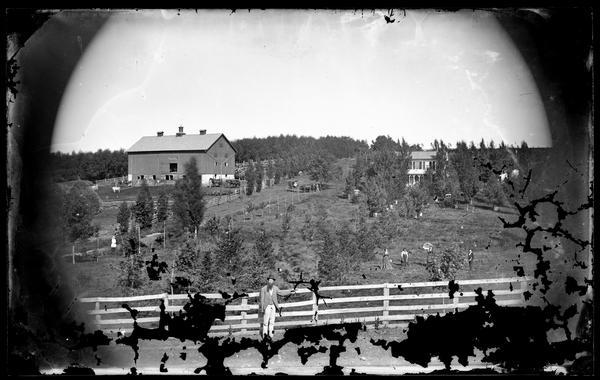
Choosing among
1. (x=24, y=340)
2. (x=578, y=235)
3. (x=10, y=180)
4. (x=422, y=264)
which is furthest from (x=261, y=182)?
(x=578, y=235)

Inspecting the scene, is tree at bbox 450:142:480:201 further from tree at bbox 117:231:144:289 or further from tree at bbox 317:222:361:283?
tree at bbox 117:231:144:289

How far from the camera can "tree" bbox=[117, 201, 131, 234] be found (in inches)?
122

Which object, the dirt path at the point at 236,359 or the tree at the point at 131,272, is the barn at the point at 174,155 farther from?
the dirt path at the point at 236,359

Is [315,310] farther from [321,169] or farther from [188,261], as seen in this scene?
[321,169]

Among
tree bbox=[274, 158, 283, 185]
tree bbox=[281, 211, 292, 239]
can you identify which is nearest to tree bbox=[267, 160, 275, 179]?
tree bbox=[274, 158, 283, 185]

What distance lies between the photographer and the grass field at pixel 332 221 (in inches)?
119

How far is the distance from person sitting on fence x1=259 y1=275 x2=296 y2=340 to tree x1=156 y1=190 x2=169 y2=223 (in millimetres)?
1009

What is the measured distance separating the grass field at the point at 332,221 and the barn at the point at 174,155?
18 centimetres

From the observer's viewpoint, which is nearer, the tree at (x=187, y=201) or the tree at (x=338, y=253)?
the tree at (x=187, y=201)

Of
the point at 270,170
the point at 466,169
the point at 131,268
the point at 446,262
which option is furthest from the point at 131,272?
the point at 466,169

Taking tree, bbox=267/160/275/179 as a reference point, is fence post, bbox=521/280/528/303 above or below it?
below

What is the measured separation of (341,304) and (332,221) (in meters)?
0.74

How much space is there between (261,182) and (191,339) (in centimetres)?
143

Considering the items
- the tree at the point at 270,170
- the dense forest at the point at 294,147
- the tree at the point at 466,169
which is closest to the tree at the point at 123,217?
the dense forest at the point at 294,147
